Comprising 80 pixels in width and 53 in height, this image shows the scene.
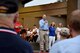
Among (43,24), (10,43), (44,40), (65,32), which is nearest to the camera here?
(10,43)

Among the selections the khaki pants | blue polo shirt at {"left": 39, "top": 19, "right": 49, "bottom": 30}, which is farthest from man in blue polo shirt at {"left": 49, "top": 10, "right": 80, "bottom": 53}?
the khaki pants

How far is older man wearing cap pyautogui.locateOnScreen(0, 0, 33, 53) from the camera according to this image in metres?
1.80

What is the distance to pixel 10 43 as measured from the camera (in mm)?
1809

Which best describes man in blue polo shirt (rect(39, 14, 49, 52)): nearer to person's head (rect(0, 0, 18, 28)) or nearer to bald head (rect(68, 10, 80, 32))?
bald head (rect(68, 10, 80, 32))

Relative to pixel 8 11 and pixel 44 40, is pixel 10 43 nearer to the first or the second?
pixel 8 11

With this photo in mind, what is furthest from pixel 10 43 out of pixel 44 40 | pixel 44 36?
pixel 44 40

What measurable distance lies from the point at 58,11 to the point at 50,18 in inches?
42.5

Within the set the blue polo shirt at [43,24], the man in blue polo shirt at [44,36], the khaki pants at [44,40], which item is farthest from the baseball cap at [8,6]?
the khaki pants at [44,40]

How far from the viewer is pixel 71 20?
3.11 m

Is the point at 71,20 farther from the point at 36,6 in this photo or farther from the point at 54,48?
the point at 36,6

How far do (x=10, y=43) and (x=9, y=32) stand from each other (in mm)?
70

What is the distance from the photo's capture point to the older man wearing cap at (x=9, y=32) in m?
1.80

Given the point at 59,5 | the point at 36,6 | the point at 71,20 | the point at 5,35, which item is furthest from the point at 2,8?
the point at 36,6

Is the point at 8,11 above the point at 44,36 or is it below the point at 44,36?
above
